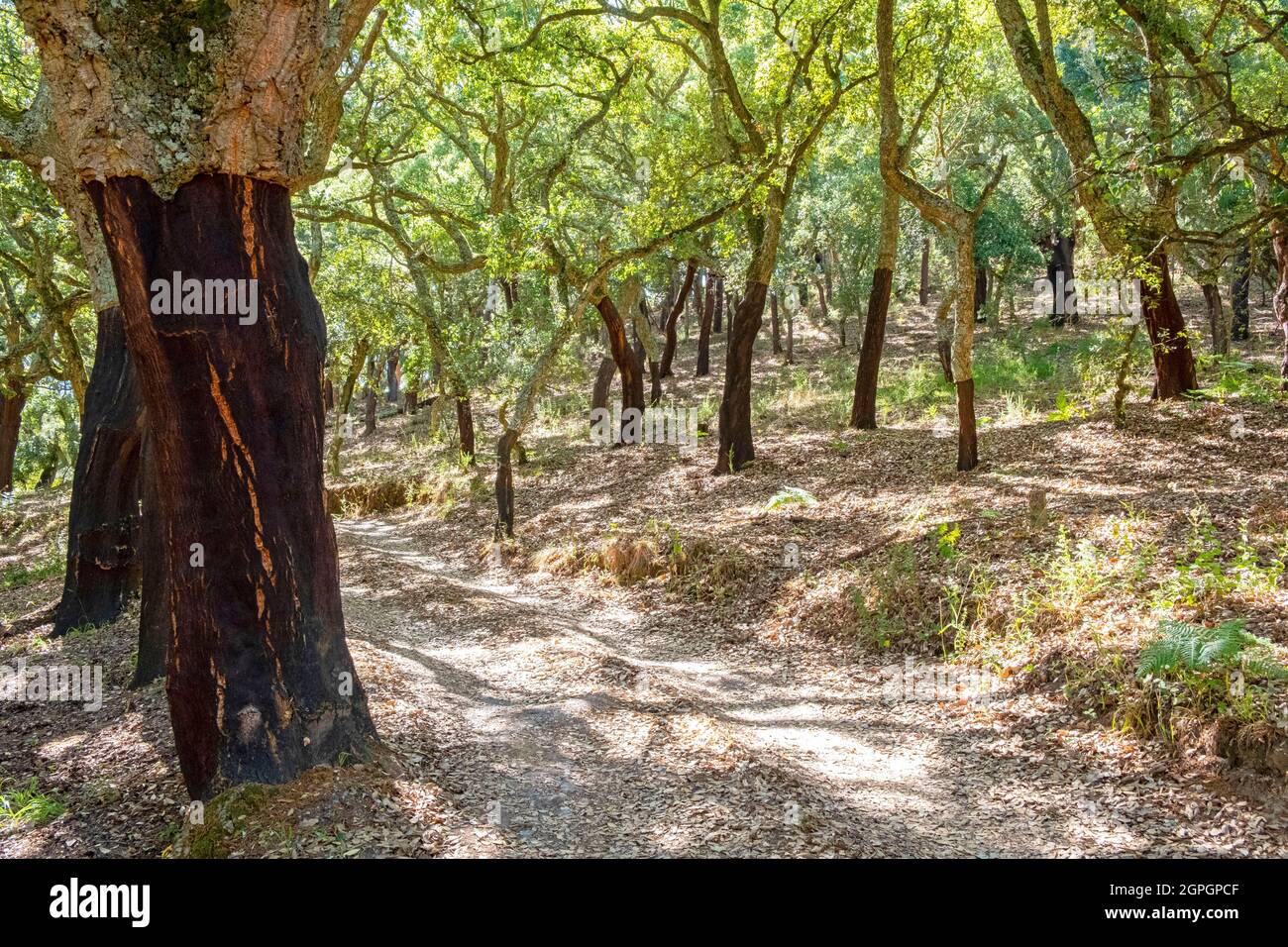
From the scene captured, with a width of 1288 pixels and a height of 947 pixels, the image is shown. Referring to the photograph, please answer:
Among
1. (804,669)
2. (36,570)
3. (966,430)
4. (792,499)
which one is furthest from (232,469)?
(36,570)

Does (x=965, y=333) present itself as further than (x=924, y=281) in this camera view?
No

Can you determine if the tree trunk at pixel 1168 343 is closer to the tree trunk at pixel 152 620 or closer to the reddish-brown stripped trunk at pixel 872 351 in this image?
the reddish-brown stripped trunk at pixel 872 351

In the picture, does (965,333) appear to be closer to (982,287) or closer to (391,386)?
(982,287)

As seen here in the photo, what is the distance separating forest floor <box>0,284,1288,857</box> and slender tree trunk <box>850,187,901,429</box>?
0.92 m

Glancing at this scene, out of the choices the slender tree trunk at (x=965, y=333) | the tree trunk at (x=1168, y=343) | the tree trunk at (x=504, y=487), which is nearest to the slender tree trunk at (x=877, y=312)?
the slender tree trunk at (x=965, y=333)

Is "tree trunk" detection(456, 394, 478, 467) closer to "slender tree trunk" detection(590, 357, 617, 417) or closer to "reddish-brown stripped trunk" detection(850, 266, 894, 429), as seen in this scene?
"slender tree trunk" detection(590, 357, 617, 417)

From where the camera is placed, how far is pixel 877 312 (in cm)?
1353

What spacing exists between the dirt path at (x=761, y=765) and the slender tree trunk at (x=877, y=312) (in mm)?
7089

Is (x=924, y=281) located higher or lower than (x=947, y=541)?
higher

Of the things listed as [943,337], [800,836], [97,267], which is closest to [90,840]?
[800,836]

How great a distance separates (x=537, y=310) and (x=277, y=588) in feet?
57.2

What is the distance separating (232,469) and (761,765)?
3347 millimetres

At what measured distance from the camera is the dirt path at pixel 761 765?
4370 millimetres

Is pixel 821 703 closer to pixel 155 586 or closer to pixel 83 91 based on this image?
pixel 155 586
